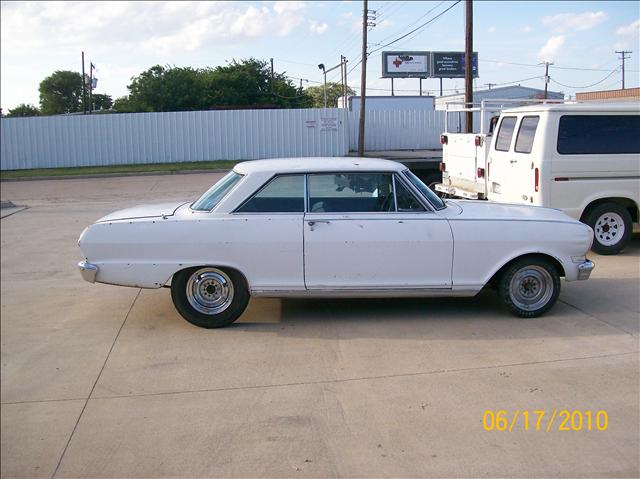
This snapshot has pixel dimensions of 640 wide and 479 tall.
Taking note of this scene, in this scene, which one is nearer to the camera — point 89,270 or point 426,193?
point 89,270

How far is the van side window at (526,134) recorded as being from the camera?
30.8 ft

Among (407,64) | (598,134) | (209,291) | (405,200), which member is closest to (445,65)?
(407,64)

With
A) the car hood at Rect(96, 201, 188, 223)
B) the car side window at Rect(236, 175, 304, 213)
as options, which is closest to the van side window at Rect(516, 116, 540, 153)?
the car side window at Rect(236, 175, 304, 213)

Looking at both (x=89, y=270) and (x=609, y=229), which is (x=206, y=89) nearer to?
(x=609, y=229)

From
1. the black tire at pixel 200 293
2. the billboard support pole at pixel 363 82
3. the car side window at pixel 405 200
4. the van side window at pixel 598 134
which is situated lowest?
the black tire at pixel 200 293

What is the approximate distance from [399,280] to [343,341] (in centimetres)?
76

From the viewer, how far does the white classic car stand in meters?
6.14

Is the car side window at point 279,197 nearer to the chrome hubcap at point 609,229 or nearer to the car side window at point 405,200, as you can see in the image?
the car side window at point 405,200

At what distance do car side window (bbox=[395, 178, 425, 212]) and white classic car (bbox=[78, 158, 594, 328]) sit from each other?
0.03ft

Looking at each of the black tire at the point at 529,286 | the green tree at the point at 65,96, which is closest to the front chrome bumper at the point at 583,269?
the black tire at the point at 529,286

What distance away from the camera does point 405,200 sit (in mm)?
6332

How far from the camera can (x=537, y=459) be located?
12.8 feet
